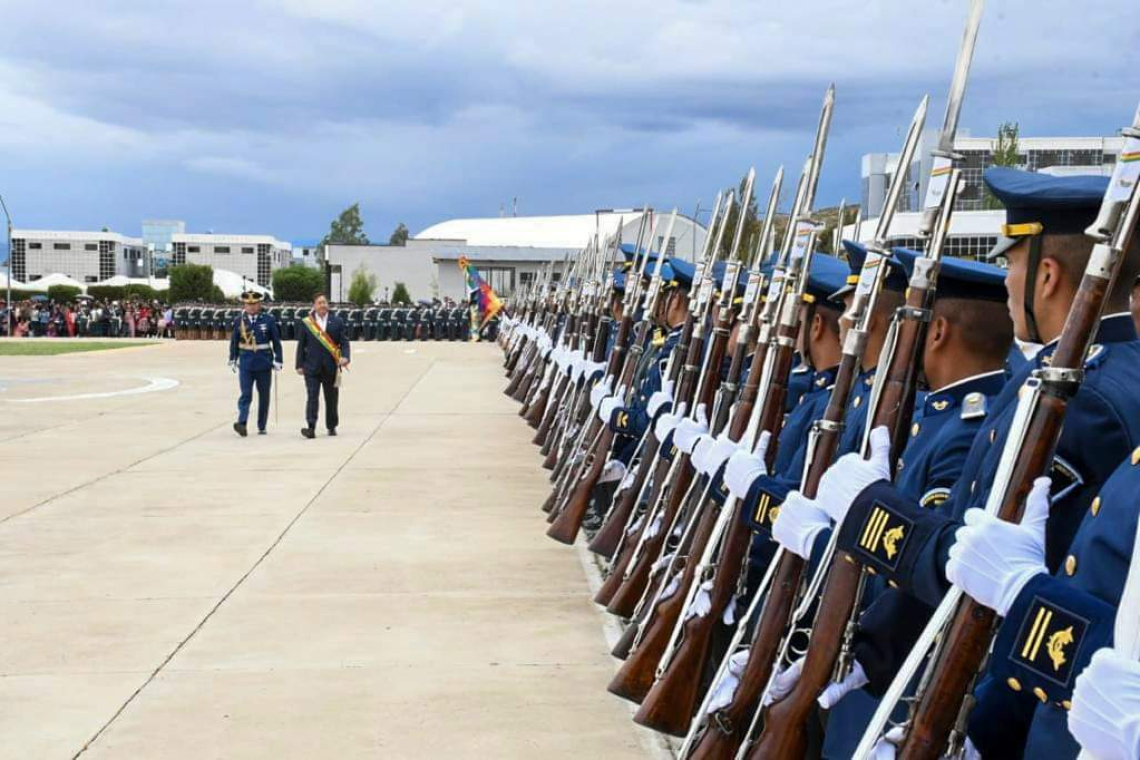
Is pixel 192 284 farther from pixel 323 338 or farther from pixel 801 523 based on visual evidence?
pixel 801 523

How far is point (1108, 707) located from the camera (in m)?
1.90

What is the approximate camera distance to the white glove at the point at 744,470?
4.06 metres

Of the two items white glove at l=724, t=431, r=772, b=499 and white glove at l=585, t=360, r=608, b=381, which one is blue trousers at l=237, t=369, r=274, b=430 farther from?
white glove at l=724, t=431, r=772, b=499

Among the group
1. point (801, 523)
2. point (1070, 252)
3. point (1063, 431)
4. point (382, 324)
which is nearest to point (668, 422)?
point (801, 523)

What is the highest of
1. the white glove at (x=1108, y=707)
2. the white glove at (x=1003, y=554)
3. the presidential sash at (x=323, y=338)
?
the white glove at (x=1003, y=554)

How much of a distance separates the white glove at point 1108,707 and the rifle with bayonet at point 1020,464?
0.42 meters

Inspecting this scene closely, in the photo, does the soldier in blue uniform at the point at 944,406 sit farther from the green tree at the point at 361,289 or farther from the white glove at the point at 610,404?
the green tree at the point at 361,289

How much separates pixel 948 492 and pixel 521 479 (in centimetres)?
838

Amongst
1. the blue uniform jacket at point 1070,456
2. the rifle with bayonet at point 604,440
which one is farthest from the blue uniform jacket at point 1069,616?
the rifle with bayonet at point 604,440

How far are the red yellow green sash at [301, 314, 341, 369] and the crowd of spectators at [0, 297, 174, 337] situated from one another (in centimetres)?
3569

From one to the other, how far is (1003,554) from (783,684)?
1085 mm

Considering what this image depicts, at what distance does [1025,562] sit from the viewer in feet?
7.54

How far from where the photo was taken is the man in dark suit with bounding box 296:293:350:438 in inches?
572

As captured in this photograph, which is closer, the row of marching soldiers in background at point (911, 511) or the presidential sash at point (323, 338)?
the row of marching soldiers in background at point (911, 511)
